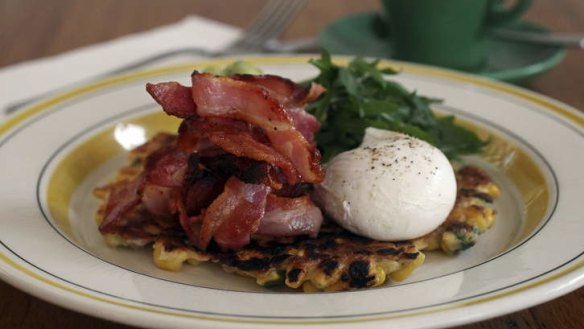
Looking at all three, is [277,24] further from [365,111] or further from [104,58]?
[365,111]

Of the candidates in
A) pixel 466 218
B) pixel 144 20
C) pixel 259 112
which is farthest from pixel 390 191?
pixel 144 20

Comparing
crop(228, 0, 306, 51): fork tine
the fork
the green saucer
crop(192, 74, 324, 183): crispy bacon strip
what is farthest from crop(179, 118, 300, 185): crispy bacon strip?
crop(228, 0, 306, 51): fork tine

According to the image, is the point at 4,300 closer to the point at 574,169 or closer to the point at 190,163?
the point at 190,163

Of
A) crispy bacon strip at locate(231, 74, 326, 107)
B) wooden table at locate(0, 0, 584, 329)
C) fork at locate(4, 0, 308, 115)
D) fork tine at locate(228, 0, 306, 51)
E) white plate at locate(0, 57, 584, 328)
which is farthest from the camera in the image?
fork tine at locate(228, 0, 306, 51)

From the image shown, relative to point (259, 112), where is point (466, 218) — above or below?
below

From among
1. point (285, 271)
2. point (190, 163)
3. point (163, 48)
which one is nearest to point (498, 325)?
point (285, 271)

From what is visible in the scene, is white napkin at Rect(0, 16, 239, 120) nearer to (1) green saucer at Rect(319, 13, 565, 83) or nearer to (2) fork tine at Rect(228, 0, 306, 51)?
(2) fork tine at Rect(228, 0, 306, 51)
